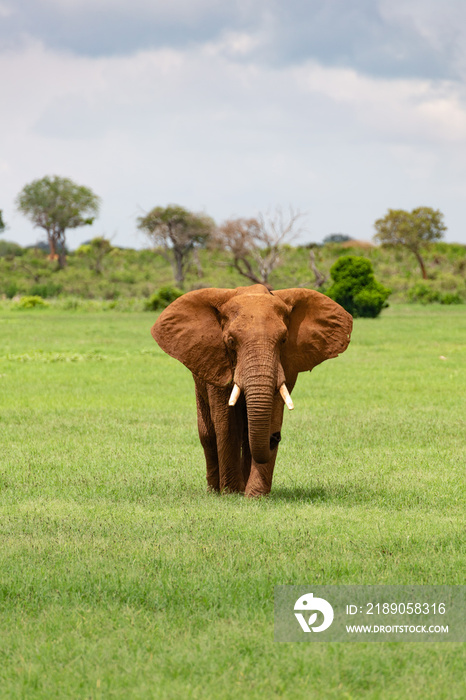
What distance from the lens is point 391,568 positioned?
523 cm

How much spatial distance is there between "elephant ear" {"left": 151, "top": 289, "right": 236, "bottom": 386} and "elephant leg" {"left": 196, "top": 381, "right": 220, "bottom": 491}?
1.47 feet

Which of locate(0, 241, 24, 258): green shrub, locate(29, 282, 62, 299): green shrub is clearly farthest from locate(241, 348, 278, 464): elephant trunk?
locate(0, 241, 24, 258): green shrub

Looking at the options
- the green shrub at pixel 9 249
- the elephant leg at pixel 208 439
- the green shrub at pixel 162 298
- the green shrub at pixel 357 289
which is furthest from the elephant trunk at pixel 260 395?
the green shrub at pixel 9 249

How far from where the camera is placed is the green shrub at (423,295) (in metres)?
54.9

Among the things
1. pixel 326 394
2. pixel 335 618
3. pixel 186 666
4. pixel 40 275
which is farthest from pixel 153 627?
pixel 40 275

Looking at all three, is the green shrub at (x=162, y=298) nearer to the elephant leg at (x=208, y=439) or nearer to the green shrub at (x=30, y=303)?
the green shrub at (x=30, y=303)

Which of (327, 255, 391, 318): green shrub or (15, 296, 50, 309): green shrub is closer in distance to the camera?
(327, 255, 391, 318): green shrub

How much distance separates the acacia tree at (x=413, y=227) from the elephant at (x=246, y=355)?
222ft

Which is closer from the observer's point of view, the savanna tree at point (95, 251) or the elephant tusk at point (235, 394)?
the elephant tusk at point (235, 394)

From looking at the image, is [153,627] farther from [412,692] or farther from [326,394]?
[326,394]

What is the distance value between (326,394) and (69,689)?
41.1 feet

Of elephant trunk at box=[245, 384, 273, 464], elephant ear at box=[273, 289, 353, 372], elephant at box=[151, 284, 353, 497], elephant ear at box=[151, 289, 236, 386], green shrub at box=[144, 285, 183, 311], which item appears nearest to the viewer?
elephant trunk at box=[245, 384, 273, 464]

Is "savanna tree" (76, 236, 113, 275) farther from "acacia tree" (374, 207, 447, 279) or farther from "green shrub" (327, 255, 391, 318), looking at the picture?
"green shrub" (327, 255, 391, 318)

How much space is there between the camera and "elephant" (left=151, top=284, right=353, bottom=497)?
6766mm
